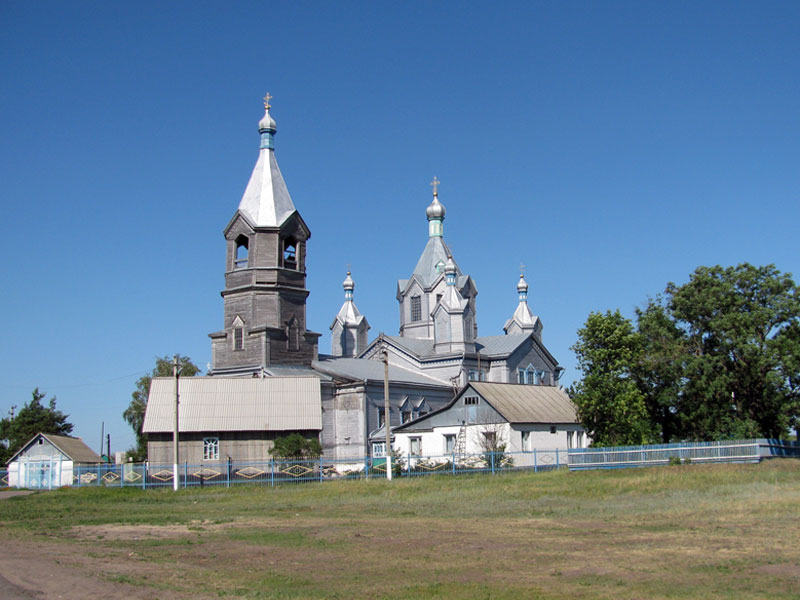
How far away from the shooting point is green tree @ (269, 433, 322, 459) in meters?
41.5

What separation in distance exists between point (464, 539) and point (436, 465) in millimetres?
22478

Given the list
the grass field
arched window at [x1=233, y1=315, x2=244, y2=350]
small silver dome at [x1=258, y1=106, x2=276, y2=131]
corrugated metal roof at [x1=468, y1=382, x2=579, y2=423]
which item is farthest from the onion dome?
the grass field

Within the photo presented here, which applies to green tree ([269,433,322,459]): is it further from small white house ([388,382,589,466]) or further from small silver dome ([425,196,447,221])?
small silver dome ([425,196,447,221])

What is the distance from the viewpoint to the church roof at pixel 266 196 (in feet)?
159

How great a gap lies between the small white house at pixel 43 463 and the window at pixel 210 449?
269 inches

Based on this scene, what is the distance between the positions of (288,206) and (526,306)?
25.0 metres

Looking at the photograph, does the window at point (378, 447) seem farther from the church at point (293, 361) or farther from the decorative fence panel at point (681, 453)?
the decorative fence panel at point (681, 453)

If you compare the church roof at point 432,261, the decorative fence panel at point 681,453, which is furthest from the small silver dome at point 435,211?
the decorative fence panel at point 681,453

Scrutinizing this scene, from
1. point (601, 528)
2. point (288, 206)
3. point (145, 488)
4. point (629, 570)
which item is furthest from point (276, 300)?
point (629, 570)

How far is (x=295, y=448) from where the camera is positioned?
41.6 meters

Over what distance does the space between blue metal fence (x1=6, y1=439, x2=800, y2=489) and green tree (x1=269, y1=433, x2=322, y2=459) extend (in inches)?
47.3

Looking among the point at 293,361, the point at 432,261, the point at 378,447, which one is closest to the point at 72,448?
the point at 293,361

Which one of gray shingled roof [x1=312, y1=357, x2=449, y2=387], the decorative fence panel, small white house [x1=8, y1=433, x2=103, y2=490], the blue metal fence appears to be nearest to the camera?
the decorative fence panel

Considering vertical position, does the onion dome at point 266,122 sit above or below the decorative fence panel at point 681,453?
above
